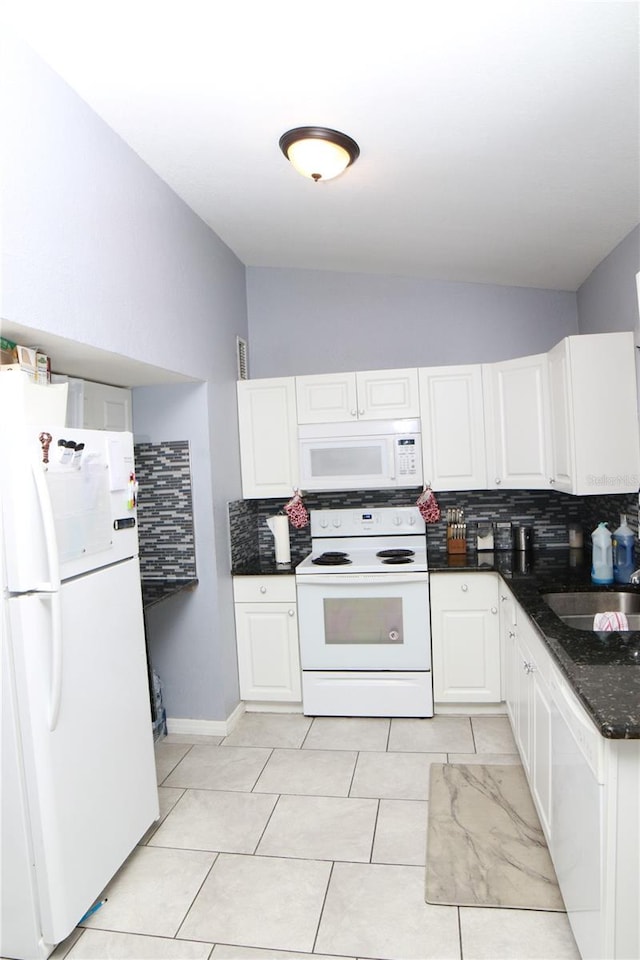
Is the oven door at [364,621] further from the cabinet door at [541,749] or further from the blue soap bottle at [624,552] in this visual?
the cabinet door at [541,749]

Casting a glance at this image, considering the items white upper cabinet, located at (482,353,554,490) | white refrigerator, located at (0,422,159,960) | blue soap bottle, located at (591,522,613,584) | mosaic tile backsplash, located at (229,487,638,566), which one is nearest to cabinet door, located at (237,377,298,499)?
mosaic tile backsplash, located at (229,487,638,566)

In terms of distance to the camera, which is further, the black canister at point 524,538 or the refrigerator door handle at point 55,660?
the black canister at point 524,538

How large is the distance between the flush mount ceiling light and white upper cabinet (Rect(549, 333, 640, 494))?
1.33 m

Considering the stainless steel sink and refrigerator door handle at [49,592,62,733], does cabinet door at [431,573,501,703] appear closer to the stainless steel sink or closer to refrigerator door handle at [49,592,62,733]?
the stainless steel sink

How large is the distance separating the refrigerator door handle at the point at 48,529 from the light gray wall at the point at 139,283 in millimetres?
457

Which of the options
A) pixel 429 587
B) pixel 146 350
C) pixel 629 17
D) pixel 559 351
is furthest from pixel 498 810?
pixel 629 17

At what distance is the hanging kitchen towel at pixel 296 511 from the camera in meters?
3.88

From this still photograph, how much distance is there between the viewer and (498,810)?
259 cm

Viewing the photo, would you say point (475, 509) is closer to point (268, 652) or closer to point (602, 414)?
point (602, 414)

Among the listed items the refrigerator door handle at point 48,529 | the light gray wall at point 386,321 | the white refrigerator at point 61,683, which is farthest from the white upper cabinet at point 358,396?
the refrigerator door handle at point 48,529

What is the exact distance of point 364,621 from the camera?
351cm

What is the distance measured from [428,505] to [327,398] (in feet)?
2.89

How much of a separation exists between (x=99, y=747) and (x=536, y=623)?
1.57 metres

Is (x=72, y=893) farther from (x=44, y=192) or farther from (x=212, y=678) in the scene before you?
(x=44, y=192)
